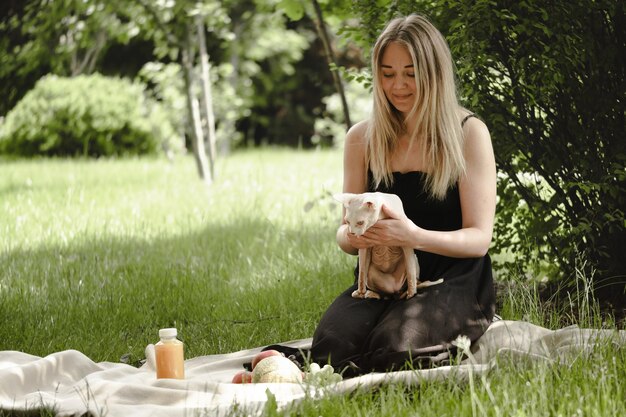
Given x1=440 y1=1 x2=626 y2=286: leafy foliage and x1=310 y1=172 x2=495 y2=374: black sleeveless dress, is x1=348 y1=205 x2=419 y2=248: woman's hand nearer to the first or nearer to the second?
x1=310 y1=172 x2=495 y2=374: black sleeveless dress

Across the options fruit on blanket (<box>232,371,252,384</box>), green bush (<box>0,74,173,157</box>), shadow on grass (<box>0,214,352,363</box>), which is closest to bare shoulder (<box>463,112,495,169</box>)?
fruit on blanket (<box>232,371,252,384</box>)

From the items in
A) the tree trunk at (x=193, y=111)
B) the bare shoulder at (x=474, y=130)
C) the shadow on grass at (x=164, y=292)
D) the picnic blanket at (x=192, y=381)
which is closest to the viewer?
the picnic blanket at (x=192, y=381)

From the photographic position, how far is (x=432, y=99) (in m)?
3.88

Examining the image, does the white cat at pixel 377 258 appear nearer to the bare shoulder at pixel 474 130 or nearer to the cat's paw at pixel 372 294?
the cat's paw at pixel 372 294

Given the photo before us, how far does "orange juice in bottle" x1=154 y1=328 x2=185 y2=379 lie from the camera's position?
3650 mm

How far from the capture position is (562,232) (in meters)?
4.95

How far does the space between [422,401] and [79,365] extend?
69.5 inches

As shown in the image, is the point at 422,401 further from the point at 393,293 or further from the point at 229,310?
the point at 229,310

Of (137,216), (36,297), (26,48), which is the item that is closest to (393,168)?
(36,297)

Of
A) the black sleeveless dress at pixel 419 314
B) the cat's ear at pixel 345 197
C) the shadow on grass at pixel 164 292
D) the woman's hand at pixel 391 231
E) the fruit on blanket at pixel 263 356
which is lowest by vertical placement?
the shadow on grass at pixel 164 292

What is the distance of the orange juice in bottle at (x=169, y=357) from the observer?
365cm

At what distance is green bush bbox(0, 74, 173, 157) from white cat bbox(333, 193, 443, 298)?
1265cm

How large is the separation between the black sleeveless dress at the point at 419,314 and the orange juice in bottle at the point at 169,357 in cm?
59

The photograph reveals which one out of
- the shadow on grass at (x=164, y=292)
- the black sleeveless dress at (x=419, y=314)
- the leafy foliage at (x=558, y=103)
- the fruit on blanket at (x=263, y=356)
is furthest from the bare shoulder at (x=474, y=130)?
the shadow on grass at (x=164, y=292)
